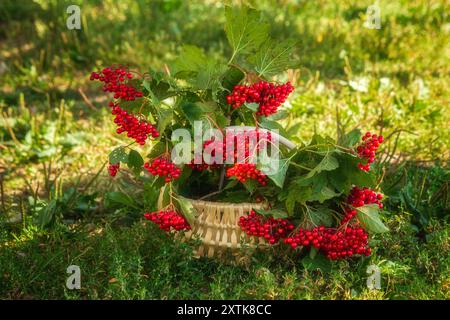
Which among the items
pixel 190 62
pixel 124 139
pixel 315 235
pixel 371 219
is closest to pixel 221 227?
pixel 315 235

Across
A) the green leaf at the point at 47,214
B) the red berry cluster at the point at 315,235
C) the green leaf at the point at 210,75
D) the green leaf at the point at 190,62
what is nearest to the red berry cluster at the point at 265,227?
the red berry cluster at the point at 315,235

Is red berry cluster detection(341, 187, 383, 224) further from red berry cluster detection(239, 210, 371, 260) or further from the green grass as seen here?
the green grass

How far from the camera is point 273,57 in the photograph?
298 cm

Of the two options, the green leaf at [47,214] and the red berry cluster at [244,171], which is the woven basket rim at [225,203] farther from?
the green leaf at [47,214]

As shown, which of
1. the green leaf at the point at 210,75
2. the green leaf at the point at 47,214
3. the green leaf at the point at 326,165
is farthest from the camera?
the green leaf at the point at 47,214

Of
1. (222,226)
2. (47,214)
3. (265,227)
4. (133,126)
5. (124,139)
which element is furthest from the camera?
(124,139)

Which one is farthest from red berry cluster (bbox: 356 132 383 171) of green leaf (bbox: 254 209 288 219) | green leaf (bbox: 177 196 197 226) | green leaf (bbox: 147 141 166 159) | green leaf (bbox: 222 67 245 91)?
green leaf (bbox: 147 141 166 159)

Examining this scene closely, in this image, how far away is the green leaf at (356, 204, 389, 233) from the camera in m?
2.83

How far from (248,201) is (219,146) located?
1.10 ft

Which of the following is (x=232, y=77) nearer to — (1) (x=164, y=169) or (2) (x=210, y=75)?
(2) (x=210, y=75)

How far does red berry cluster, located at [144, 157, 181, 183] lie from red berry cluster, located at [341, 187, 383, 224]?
743 mm

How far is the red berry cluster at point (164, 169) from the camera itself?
9.07 ft

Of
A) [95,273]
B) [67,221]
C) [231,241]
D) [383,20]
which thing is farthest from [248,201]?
[383,20]

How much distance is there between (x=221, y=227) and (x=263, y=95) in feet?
1.97
